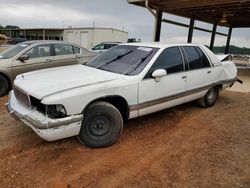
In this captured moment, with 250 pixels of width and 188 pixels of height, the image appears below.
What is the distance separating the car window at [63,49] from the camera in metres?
7.58

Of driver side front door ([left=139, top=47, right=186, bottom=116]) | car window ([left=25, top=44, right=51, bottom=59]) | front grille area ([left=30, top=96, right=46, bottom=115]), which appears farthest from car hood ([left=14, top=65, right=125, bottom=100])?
car window ([left=25, top=44, right=51, bottom=59])

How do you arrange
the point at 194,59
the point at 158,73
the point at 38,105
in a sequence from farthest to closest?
the point at 194,59
the point at 158,73
the point at 38,105

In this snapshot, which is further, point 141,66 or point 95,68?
point 95,68

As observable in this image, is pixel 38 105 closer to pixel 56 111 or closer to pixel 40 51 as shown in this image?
pixel 56 111

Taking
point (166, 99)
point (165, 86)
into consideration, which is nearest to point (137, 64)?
point (165, 86)

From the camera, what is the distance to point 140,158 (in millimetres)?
3492

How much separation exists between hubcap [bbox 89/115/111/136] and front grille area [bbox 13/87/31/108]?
3.20 feet

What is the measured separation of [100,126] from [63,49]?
4780 mm

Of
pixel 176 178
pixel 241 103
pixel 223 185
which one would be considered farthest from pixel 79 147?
pixel 241 103

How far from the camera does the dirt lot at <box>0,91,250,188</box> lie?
9.74 ft

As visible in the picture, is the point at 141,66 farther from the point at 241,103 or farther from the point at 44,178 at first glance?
the point at 241,103

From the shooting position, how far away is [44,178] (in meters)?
2.95

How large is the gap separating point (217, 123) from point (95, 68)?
2.79 meters

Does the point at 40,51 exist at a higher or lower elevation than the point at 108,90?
higher
